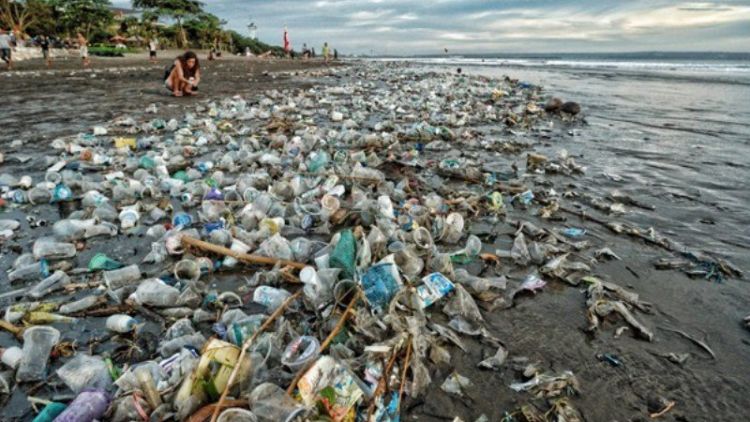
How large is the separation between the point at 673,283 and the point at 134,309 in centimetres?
375

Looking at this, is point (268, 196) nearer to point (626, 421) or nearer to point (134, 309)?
point (134, 309)

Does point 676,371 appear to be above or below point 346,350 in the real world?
below

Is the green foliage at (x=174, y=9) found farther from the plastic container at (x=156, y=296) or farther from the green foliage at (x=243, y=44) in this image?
the plastic container at (x=156, y=296)

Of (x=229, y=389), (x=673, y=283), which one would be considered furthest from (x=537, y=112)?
(x=229, y=389)

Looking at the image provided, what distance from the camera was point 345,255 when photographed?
276cm

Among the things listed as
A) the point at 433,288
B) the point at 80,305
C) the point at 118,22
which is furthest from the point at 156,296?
the point at 118,22

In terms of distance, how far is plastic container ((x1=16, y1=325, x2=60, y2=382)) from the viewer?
1.99 m

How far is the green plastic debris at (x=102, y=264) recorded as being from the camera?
2928 mm

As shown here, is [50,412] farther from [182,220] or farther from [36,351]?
[182,220]

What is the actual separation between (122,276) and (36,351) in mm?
786

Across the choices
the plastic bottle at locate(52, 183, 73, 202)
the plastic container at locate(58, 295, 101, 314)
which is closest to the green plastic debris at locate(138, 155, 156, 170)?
the plastic bottle at locate(52, 183, 73, 202)

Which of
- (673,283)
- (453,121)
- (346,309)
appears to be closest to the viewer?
(346,309)

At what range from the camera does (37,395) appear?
1.89 metres

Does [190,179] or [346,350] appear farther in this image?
[190,179]
